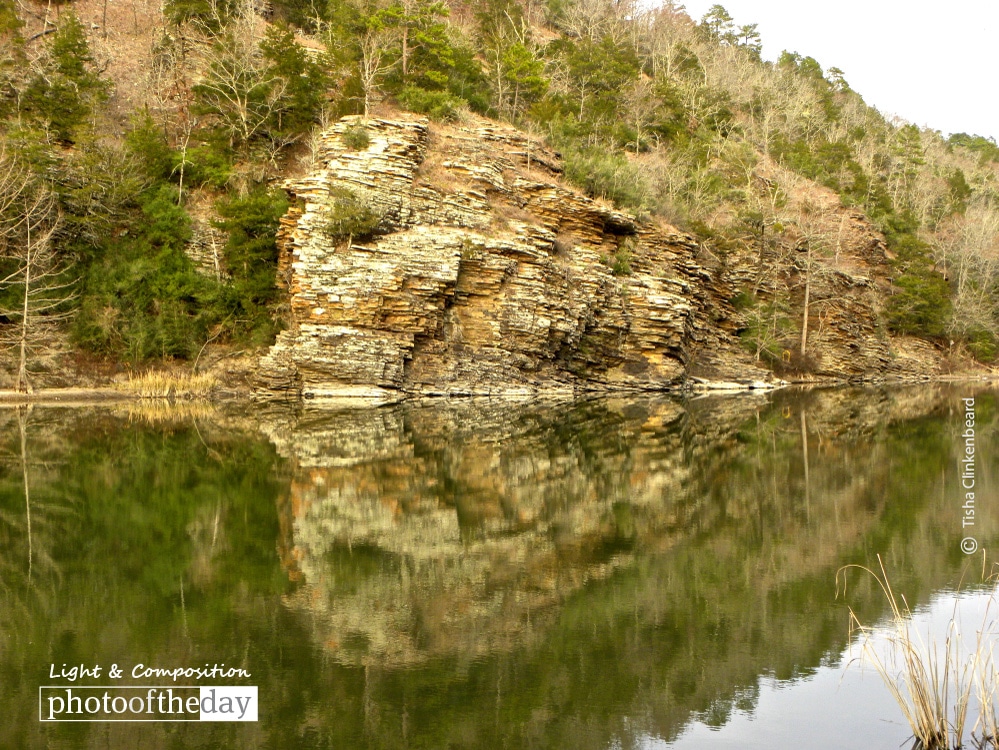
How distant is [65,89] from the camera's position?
1410 inches

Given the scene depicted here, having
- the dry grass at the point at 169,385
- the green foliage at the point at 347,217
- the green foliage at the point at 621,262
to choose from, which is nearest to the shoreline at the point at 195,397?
the dry grass at the point at 169,385

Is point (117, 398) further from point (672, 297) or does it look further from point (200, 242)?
point (672, 297)

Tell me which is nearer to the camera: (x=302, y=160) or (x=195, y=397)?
(x=195, y=397)

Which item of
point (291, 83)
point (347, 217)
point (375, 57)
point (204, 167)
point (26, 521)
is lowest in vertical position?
point (26, 521)

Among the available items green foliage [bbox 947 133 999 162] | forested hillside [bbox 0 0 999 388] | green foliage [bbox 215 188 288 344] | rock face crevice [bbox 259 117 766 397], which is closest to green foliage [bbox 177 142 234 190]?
forested hillside [bbox 0 0 999 388]

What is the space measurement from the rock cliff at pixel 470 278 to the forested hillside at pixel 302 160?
5.43 feet

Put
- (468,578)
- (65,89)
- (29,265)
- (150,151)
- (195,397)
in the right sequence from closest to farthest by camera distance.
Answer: (468,578)
(29,265)
(195,397)
(150,151)
(65,89)

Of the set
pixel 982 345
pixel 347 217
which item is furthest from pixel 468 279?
pixel 982 345

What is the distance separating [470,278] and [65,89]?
1930 centimetres

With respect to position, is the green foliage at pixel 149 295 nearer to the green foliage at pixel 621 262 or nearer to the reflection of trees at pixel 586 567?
the reflection of trees at pixel 586 567

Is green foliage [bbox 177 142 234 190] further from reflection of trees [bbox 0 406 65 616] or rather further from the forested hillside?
reflection of trees [bbox 0 406 65 616]

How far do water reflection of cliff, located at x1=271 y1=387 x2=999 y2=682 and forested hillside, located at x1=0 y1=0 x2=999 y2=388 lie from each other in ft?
49.8

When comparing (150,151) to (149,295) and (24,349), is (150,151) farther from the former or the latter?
(24,349)

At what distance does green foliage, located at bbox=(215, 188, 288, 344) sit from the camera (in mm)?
33625
